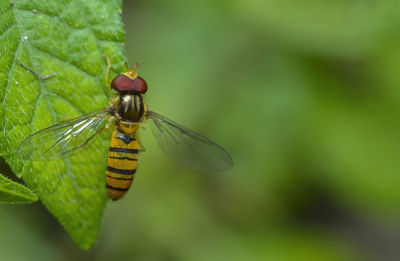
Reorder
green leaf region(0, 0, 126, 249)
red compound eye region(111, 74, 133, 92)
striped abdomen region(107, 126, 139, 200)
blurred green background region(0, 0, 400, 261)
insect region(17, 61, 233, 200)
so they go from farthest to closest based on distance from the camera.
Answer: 1. blurred green background region(0, 0, 400, 261)
2. red compound eye region(111, 74, 133, 92)
3. striped abdomen region(107, 126, 139, 200)
4. insect region(17, 61, 233, 200)
5. green leaf region(0, 0, 126, 249)

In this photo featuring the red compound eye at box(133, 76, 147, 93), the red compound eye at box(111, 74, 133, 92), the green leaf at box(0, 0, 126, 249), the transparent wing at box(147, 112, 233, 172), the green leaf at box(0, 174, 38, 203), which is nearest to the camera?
the green leaf at box(0, 174, 38, 203)

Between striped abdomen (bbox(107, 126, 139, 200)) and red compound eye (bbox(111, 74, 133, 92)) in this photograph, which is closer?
striped abdomen (bbox(107, 126, 139, 200))

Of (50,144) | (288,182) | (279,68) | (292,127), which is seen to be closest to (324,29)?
(279,68)

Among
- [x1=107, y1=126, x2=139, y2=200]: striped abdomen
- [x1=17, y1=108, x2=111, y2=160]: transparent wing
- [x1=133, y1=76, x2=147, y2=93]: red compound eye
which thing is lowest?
[x1=107, y1=126, x2=139, y2=200]: striped abdomen

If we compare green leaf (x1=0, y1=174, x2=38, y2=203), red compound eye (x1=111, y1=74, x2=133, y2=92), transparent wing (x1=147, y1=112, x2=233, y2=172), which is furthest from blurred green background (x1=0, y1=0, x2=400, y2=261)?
green leaf (x1=0, y1=174, x2=38, y2=203)

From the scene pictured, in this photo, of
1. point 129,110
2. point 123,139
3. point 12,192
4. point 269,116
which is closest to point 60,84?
point 12,192

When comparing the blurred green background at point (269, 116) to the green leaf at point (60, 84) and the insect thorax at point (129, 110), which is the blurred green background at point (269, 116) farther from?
the green leaf at point (60, 84)

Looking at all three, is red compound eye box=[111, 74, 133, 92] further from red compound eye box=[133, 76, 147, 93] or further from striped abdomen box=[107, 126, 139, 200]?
striped abdomen box=[107, 126, 139, 200]

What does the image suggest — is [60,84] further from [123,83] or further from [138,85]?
[138,85]
